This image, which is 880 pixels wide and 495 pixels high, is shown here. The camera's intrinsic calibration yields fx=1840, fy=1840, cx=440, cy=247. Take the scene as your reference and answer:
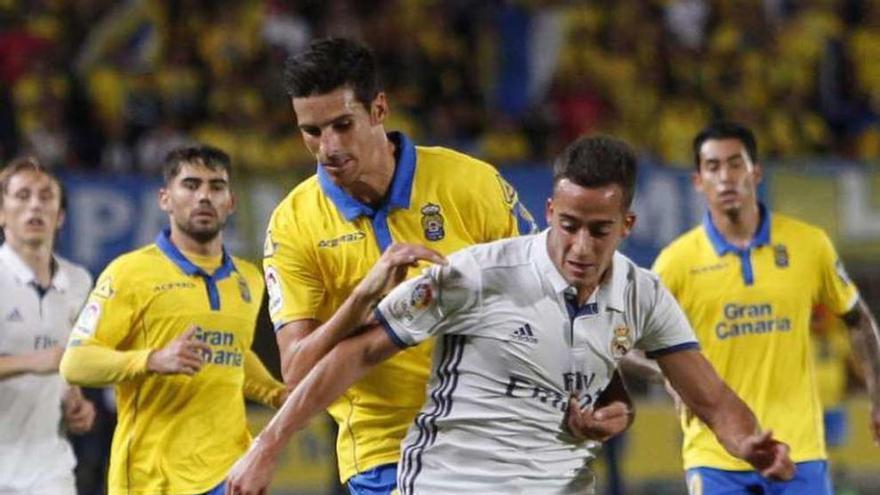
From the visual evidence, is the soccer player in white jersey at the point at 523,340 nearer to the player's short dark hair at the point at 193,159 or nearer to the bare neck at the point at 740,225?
the player's short dark hair at the point at 193,159

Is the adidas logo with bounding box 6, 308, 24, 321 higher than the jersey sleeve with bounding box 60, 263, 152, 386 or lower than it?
higher

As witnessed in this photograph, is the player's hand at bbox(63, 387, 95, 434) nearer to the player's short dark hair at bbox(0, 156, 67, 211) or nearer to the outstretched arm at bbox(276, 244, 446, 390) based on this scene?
the player's short dark hair at bbox(0, 156, 67, 211)

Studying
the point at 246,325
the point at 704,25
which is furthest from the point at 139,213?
the point at 704,25

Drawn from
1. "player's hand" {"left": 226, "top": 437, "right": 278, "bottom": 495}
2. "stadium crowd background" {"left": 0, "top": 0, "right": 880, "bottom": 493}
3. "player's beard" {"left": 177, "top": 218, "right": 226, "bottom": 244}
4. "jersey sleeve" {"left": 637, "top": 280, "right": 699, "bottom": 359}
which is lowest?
"player's hand" {"left": 226, "top": 437, "right": 278, "bottom": 495}

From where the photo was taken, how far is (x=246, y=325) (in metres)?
7.64

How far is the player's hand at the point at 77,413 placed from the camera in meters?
8.06

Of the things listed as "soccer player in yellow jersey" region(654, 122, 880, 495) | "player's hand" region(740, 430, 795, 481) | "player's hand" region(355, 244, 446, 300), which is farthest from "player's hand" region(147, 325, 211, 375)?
"player's hand" region(740, 430, 795, 481)

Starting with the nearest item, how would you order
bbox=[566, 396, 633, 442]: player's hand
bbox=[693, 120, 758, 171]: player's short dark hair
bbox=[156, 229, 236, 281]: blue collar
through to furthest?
1. bbox=[566, 396, 633, 442]: player's hand
2. bbox=[156, 229, 236, 281]: blue collar
3. bbox=[693, 120, 758, 171]: player's short dark hair

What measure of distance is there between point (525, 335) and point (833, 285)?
307cm

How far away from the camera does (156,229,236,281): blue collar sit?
7566 millimetres

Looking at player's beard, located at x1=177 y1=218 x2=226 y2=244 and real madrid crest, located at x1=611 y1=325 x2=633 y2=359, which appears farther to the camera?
player's beard, located at x1=177 y1=218 x2=226 y2=244

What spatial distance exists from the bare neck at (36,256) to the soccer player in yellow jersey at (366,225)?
2504mm

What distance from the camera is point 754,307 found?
7.95m

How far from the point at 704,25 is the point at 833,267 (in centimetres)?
961
